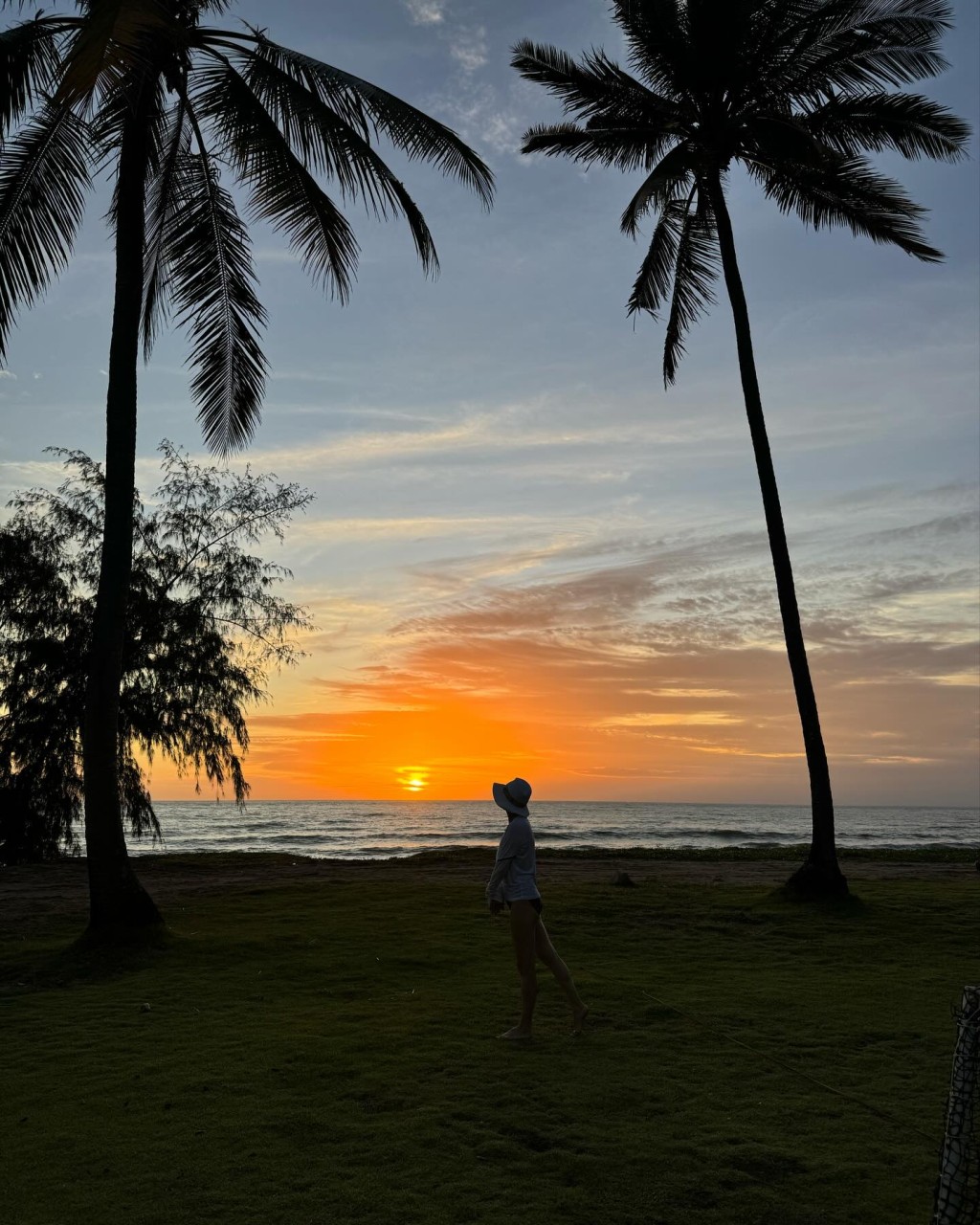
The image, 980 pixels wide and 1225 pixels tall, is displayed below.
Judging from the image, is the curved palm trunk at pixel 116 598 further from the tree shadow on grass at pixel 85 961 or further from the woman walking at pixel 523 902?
the woman walking at pixel 523 902

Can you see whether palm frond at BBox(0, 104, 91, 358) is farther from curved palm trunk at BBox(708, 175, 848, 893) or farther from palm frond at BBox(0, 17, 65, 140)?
curved palm trunk at BBox(708, 175, 848, 893)

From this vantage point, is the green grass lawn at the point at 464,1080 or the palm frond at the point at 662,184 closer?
the green grass lawn at the point at 464,1080

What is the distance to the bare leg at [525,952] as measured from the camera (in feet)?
25.7

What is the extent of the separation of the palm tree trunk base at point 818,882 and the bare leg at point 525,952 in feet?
29.7

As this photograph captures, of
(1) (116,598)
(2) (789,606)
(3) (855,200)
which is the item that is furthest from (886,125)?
(1) (116,598)

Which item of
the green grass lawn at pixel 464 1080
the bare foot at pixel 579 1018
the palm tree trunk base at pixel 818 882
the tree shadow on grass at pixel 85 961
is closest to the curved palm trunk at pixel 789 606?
the palm tree trunk base at pixel 818 882

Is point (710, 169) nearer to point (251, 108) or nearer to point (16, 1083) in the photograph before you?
point (251, 108)

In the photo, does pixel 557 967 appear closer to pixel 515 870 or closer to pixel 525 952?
pixel 525 952

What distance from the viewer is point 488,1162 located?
5.55m

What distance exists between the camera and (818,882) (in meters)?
15.8

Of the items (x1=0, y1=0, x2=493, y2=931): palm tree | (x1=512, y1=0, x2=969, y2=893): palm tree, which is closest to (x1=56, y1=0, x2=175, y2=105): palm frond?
(x1=0, y1=0, x2=493, y2=931): palm tree

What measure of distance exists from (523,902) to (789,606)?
10.4m

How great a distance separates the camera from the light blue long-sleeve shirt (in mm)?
7855

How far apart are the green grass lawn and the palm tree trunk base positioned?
2357mm
